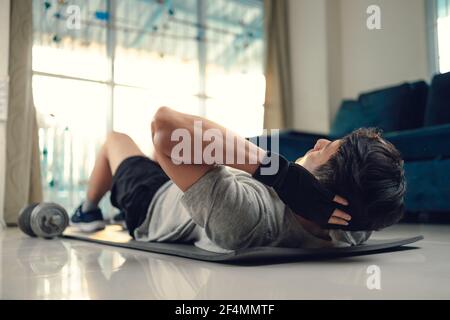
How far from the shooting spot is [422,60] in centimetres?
388

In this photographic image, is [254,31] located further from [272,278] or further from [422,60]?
[272,278]

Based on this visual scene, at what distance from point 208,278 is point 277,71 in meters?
3.81

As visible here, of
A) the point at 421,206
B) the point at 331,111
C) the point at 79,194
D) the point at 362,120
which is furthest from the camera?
the point at 331,111

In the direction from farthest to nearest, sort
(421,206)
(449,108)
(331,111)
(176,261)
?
(331,111)
(449,108)
(421,206)
(176,261)

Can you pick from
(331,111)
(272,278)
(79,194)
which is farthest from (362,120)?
(272,278)

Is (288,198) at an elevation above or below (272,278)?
above

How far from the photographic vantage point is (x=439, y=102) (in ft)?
10.0

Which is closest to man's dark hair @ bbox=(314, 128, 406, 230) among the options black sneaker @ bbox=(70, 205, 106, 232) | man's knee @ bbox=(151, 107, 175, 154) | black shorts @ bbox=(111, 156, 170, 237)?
man's knee @ bbox=(151, 107, 175, 154)

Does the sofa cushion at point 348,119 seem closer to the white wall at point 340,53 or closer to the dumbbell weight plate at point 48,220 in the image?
the white wall at point 340,53

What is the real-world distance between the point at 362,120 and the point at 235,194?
2.87m

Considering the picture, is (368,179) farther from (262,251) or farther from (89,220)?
(89,220)

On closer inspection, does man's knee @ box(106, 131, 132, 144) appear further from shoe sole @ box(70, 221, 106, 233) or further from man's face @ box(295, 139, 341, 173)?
man's face @ box(295, 139, 341, 173)

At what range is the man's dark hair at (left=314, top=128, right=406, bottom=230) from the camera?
1046 millimetres

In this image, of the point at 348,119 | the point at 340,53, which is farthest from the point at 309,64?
the point at 348,119
